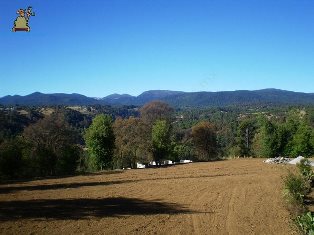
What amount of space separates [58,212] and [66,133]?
3710 cm

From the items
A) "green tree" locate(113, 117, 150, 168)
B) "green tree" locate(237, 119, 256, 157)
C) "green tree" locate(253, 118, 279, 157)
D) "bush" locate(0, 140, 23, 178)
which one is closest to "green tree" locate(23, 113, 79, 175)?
"bush" locate(0, 140, 23, 178)

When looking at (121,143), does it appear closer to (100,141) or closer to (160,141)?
(160,141)

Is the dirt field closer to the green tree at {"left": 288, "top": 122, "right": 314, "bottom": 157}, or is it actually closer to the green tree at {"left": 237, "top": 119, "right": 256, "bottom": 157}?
the green tree at {"left": 288, "top": 122, "right": 314, "bottom": 157}

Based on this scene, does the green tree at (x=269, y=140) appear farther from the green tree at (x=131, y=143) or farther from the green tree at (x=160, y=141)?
the green tree at (x=131, y=143)

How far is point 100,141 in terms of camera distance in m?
54.5

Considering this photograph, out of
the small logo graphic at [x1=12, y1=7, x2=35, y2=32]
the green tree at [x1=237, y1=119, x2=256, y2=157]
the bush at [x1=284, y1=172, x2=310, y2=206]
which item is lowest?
the green tree at [x1=237, y1=119, x2=256, y2=157]

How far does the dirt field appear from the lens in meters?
18.4

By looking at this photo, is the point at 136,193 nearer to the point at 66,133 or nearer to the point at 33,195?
the point at 33,195

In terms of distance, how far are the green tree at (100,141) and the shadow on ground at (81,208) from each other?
29.2 meters

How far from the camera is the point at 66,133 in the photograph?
5688 centimetres

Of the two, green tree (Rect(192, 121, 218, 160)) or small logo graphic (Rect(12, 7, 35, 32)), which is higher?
small logo graphic (Rect(12, 7, 35, 32))

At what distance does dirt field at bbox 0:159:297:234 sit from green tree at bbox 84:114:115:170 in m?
21.5

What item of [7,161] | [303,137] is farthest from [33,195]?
[303,137]

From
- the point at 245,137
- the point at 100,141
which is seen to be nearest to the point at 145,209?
the point at 100,141
